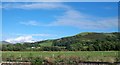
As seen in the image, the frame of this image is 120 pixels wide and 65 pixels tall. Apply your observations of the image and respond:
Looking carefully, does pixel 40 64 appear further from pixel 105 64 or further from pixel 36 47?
pixel 36 47

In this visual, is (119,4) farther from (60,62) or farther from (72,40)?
(72,40)

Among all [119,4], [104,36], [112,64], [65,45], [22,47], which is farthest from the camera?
[104,36]

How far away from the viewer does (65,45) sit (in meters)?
13.8

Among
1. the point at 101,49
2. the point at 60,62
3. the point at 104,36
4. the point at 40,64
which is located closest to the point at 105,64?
the point at 60,62

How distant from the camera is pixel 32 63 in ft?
26.0

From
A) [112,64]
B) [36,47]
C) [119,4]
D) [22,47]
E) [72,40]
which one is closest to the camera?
[119,4]

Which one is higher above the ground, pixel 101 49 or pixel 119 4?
pixel 119 4

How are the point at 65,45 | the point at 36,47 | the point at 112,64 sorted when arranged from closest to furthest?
1. the point at 112,64
2. the point at 36,47
3. the point at 65,45

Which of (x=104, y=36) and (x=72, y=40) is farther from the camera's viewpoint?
(x=104, y=36)

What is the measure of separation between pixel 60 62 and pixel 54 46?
502 centimetres

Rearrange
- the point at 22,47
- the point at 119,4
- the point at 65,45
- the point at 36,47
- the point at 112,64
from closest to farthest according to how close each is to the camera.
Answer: the point at 119,4
the point at 112,64
the point at 22,47
the point at 36,47
the point at 65,45

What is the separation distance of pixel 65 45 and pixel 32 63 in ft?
19.4

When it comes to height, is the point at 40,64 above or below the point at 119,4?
below

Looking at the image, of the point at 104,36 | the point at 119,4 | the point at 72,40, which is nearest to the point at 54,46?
the point at 72,40
